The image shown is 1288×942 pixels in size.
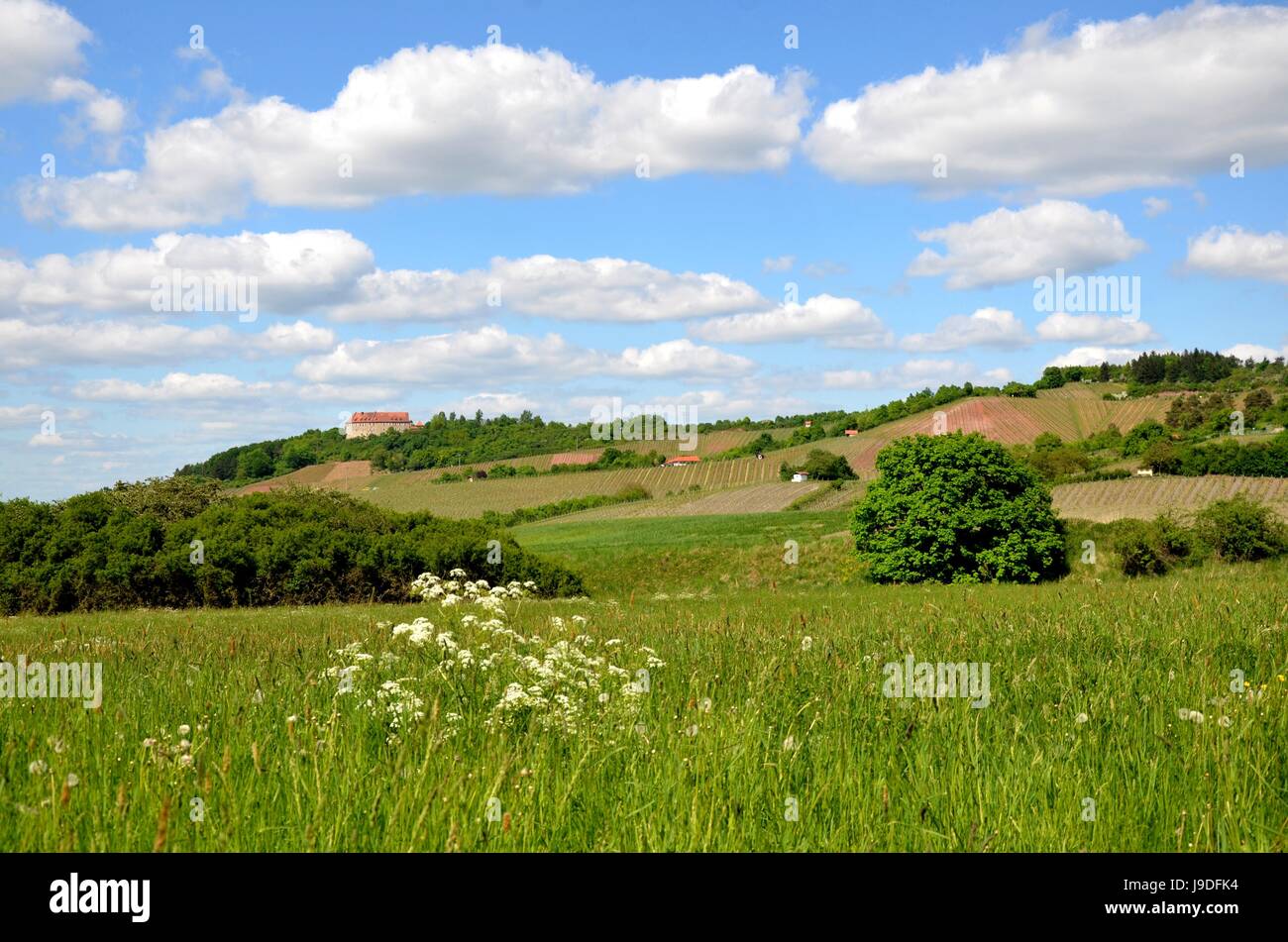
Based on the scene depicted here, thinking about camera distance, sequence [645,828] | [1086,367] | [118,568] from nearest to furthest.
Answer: [645,828], [118,568], [1086,367]

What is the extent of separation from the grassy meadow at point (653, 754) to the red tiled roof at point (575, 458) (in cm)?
10599

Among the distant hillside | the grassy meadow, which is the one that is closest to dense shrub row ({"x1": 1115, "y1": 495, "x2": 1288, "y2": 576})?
the grassy meadow

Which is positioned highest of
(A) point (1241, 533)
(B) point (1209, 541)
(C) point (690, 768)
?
(C) point (690, 768)

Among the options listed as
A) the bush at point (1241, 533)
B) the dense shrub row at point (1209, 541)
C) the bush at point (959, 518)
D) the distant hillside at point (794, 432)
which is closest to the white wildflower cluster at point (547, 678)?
the bush at point (959, 518)

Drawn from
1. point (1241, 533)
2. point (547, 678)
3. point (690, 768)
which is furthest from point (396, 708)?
point (1241, 533)

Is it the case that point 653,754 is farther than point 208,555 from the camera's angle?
No

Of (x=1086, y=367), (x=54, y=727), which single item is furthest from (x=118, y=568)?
(x=1086, y=367)

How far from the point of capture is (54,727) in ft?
16.5

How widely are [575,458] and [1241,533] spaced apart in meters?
82.7

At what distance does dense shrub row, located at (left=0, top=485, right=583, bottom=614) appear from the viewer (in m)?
26.6

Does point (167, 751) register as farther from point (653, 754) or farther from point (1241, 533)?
point (1241, 533)

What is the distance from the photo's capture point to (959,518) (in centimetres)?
4088
